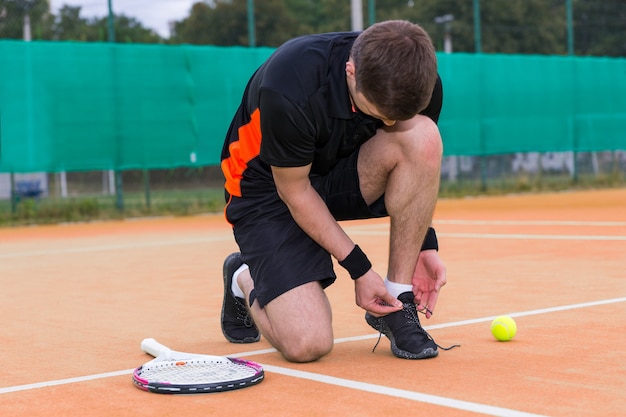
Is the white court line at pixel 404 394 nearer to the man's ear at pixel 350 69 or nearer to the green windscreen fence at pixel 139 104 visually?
the man's ear at pixel 350 69

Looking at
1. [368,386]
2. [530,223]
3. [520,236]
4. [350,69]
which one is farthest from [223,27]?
[368,386]

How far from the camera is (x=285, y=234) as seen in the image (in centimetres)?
330

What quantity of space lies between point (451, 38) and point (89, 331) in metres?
16.4

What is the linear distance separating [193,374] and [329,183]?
37.4 inches

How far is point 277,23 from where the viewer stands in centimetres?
1622

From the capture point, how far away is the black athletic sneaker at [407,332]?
10.2 ft

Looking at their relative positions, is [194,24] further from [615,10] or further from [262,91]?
[262,91]

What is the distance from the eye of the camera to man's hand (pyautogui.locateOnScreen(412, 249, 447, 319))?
3324 mm

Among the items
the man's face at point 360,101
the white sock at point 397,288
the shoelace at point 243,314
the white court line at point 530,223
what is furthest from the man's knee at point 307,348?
the white court line at point 530,223

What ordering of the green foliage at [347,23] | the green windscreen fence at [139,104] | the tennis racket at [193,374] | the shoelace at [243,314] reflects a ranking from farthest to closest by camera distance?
1. the green foliage at [347,23]
2. the green windscreen fence at [139,104]
3. the shoelace at [243,314]
4. the tennis racket at [193,374]

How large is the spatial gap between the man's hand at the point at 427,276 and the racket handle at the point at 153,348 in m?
0.85

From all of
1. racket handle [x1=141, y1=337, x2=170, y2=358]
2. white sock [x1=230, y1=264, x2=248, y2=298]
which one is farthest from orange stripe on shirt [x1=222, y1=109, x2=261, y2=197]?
racket handle [x1=141, y1=337, x2=170, y2=358]

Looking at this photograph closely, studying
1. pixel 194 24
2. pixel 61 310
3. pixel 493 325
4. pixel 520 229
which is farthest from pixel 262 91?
pixel 194 24

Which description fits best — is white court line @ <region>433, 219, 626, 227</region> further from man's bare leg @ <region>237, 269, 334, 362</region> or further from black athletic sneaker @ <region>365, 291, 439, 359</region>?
man's bare leg @ <region>237, 269, 334, 362</region>
